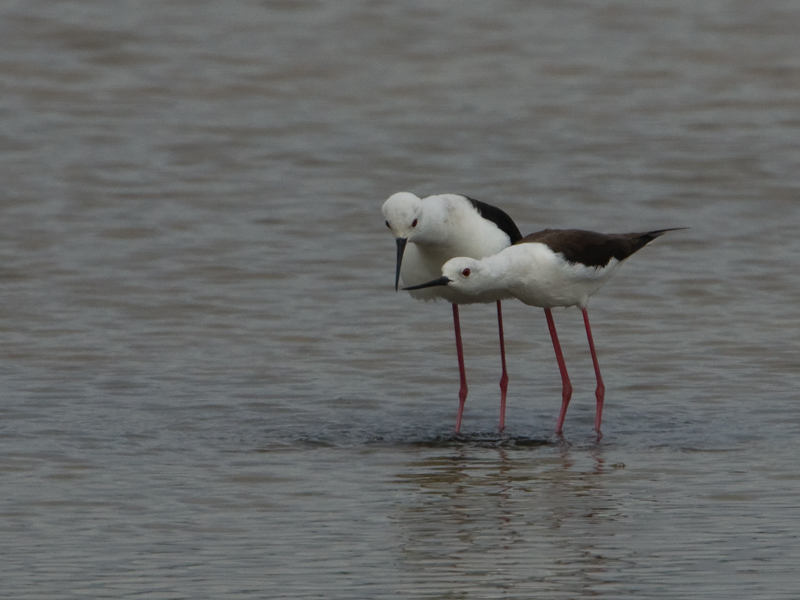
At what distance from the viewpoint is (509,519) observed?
19.6 ft

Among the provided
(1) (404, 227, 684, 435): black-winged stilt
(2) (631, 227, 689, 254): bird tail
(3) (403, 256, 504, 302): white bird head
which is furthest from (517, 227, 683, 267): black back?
(3) (403, 256, 504, 302): white bird head

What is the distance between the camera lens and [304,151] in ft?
48.5

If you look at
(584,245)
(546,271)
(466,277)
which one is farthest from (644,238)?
(466,277)

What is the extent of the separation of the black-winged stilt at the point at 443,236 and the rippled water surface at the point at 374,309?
2.12ft

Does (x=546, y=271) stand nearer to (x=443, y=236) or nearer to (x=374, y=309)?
(x=443, y=236)

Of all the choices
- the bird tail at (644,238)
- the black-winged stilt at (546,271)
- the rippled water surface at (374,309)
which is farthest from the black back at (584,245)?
the rippled water surface at (374,309)

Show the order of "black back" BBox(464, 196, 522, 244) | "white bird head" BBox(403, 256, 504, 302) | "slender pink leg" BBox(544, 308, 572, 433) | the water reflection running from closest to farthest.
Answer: the water reflection < "white bird head" BBox(403, 256, 504, 302) < "slender pink leg" BBox(544, 308, 572, 433) < "black back" BBox(464, 196, 522, 244)

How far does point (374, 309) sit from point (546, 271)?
9.70 ft

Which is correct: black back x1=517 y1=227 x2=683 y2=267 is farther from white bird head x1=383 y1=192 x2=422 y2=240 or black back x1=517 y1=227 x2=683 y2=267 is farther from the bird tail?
white bird head x1=383 y1=192 x2=422 y2=240

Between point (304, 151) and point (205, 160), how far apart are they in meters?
0.93

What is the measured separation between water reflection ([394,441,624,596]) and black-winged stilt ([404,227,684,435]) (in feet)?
2.49

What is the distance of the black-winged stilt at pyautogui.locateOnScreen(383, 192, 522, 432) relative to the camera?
25.6 ft

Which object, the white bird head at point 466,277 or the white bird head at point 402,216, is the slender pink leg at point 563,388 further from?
the white bird head at point 402,216

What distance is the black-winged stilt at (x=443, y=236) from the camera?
7809 mm
